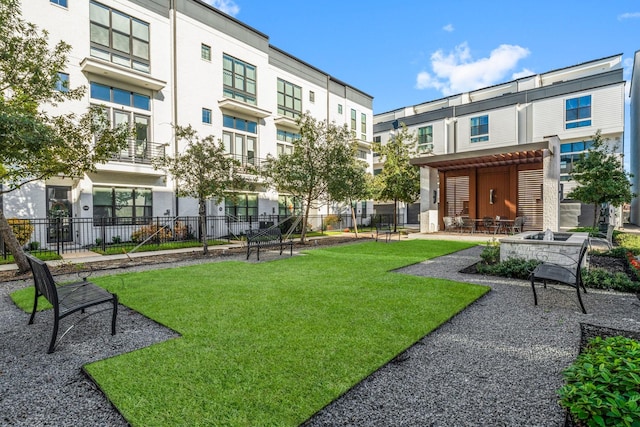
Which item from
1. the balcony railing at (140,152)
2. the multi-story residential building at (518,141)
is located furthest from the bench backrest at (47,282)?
the multi-story residential building at (518,141)

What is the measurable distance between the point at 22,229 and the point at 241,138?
43.0ft

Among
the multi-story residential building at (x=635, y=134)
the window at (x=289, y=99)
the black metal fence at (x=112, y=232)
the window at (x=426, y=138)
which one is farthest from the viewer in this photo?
the window at (x=426, y=138)

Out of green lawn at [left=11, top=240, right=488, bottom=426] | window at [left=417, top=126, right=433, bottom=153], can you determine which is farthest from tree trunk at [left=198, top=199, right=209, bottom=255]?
window at [left=417, top=126, right=433, bottom=153]

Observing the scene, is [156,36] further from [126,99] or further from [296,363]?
[296,363]

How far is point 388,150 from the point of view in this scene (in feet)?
87.6

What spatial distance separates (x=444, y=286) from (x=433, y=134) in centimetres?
3439

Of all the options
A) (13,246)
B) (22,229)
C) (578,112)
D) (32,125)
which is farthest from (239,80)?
(578,112)

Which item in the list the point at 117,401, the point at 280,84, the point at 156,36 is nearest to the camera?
the point at 117,401

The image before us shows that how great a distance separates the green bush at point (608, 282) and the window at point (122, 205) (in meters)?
17.0

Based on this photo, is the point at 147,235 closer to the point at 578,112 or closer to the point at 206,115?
the point at 206,115

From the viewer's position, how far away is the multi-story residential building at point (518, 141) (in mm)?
18484

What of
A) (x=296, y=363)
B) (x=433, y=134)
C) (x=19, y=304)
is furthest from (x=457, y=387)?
(x=433, y=134)

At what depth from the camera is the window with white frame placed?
643 inches

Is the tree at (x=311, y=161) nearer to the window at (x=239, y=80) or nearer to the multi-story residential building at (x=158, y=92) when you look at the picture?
the multi-story residential building at (x=158, y=92)
